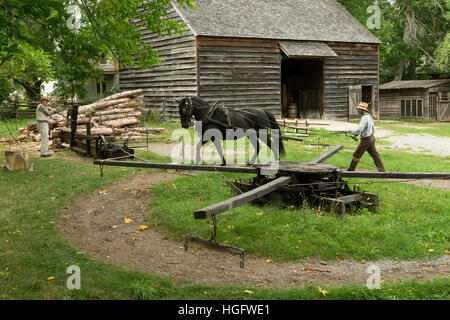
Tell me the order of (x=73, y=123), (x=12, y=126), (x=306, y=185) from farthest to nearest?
(x=12, y=126), (x=73, y=123), (x=306, y=185)

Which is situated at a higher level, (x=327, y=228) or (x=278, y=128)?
(x=278, y=128)

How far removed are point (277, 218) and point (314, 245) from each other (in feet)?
3.62

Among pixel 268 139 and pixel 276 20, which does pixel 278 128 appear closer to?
pixel 268 139

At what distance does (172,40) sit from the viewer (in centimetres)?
2473

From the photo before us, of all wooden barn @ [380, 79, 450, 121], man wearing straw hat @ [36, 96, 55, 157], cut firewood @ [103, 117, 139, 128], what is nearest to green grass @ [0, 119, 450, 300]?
man wearing straw hat @ [36, 96, 55, 157]

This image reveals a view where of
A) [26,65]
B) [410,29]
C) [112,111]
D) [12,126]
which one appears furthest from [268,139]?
[410,29]

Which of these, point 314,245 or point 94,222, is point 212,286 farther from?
point 94,222

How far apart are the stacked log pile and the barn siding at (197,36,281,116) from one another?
418 centimetres

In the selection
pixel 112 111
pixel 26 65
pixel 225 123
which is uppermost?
pixel 26 65

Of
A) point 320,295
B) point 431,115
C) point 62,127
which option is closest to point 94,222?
point 320,295

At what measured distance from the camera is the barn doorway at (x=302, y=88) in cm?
2891

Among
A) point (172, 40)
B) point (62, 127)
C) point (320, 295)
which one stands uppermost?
point (172, 40)

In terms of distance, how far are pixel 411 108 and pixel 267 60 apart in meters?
14.5

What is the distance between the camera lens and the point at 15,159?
42.9ft
